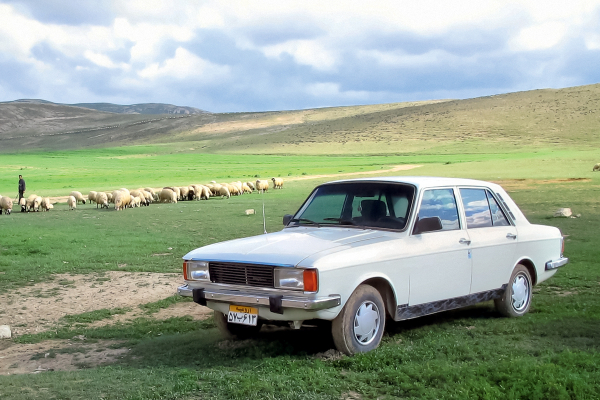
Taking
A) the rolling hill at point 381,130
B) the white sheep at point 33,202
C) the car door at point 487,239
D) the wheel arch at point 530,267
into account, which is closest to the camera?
the car door at point 487,239

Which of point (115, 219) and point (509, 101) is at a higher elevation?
point (509, 101)

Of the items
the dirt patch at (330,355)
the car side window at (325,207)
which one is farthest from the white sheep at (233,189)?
the dirt patch at (330,355)

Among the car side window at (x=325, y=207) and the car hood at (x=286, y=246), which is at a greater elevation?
the car side window at (x=325, y=207)

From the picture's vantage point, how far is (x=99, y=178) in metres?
59.4

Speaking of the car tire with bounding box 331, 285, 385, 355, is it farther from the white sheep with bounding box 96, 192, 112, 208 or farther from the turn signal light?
the white sheep with bounding box 96, 192, 112, 208

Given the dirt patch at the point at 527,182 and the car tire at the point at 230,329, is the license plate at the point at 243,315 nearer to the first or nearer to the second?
the car tire at the point at 230,329

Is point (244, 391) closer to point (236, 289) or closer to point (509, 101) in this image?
point (236, 289)

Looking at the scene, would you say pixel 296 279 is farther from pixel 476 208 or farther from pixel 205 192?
pixel 205 192

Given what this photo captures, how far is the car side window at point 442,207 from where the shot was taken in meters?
7.27

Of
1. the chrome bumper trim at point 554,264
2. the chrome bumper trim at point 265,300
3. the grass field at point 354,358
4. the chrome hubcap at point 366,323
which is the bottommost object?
the grass field at point 354,358

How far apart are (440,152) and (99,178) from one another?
155 feet

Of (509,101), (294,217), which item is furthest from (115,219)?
(509,101)

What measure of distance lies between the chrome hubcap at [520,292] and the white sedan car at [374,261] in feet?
0.04

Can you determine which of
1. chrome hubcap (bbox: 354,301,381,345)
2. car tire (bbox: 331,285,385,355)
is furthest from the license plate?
chrome hubcap (bbox: 354,301,381,345)
